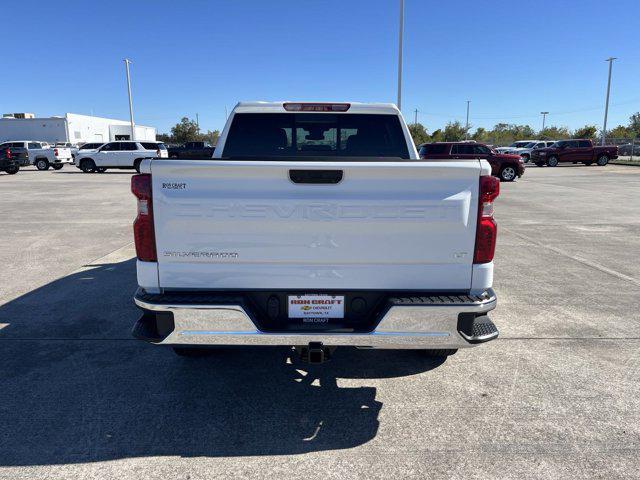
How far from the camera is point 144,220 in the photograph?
106 inches

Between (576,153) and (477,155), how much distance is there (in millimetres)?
17118

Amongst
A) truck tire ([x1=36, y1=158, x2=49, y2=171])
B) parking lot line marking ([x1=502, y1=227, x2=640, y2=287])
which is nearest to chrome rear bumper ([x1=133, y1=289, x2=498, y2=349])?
parking lot line marking ([x1=502, y1=227, x2=640, y2=287])

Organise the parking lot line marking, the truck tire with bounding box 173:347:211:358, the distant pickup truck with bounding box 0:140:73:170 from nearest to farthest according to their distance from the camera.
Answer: the truck tire with bounding box 173:347:211:358
the parking lot line marking
the distant pickup truck with bounding box 0:140:73:170

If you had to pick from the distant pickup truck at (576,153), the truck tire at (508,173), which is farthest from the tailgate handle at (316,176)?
the distant pickup truck at (576,153)

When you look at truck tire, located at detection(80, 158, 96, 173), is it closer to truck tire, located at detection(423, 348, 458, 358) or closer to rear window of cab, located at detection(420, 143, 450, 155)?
rear window of cab, located at detection(420, 143, 450, 155)

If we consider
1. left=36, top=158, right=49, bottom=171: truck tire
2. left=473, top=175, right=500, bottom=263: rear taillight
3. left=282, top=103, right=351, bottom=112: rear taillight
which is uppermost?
left=282, top=103, right=351, bottom=112: rear taillight

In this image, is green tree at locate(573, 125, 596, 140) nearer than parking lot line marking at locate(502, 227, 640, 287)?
No

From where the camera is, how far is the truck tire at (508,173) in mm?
22492

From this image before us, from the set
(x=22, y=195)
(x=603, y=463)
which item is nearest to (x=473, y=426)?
(x=603, y=463)

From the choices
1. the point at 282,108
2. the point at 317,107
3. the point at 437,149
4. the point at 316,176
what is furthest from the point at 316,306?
the point at 437,149

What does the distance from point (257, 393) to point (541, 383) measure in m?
2.22

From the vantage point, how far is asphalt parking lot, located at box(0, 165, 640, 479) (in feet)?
8.68

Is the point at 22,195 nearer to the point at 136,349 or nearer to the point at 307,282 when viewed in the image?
the point at 136,349

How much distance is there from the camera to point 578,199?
606 inches
